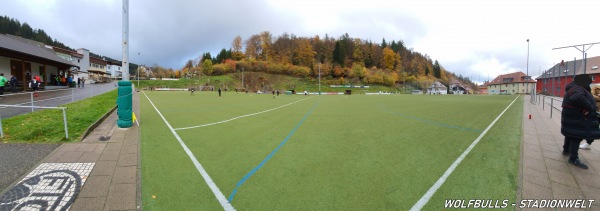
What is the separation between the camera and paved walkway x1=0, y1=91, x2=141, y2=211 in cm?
339

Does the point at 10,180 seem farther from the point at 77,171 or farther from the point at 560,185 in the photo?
the point at 560,185

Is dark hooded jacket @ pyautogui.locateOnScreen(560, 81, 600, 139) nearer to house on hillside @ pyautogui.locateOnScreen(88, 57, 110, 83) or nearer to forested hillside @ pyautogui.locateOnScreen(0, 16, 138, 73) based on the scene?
house on hillside @ pyautogui.locateOnScreen(88, 57, 110, 83)

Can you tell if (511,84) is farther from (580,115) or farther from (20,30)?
(20,30)

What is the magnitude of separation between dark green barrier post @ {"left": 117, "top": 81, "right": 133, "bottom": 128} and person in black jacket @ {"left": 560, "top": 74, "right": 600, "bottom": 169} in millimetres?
11199

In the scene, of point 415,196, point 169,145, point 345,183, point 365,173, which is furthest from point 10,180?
point 415,196

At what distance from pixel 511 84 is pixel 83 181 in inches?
4679

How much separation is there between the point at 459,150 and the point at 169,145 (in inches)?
276

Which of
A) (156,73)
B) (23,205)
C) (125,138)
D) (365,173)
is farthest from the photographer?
(156,73)

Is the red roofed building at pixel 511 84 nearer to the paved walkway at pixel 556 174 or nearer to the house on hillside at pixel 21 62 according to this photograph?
the paved walkway at pixel 556 174

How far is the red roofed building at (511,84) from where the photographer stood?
86.8 meters

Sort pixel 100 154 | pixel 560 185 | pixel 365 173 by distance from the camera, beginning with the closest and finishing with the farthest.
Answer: pixel 560 185
pixel 365 173
pixel 100 154

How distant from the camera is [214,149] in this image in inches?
235

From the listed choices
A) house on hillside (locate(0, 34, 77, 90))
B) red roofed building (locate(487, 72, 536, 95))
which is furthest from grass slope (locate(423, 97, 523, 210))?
red roofed building (locate(487, 72, 536, 95))

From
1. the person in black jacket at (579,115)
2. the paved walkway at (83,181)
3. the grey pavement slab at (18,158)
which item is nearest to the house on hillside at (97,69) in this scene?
the grey pavement slab at (18,158)
